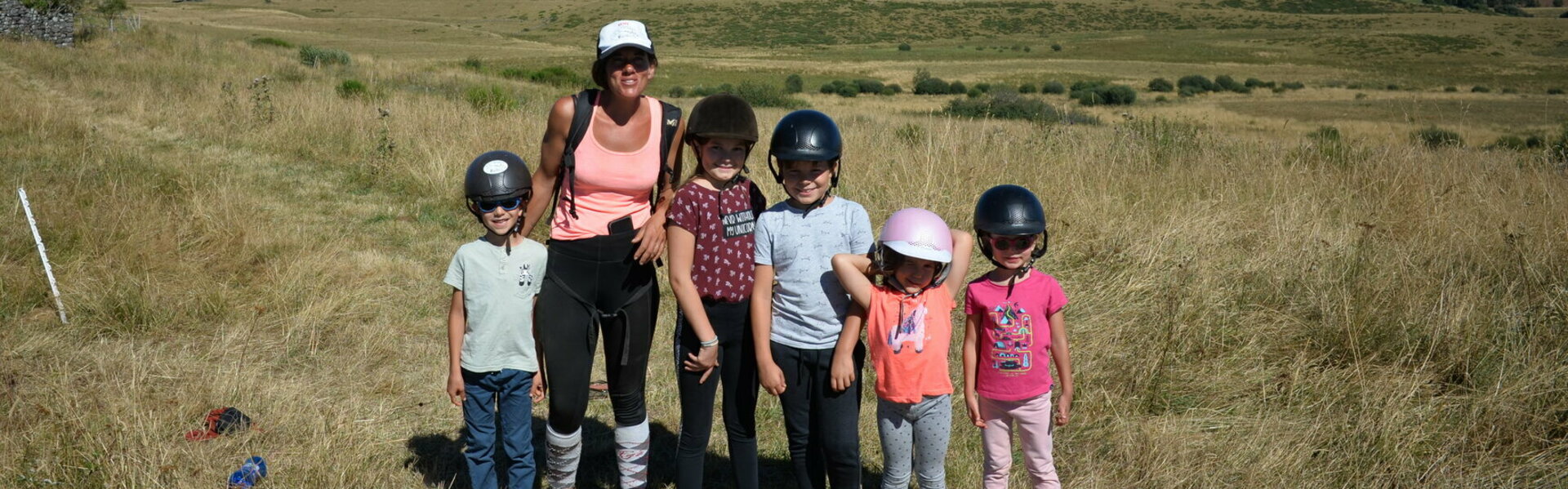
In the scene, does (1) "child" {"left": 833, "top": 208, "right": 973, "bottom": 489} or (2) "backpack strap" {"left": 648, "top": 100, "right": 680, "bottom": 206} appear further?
(2) "backpack strap" {"left": 648, "top": 100, "right": 680, "bottom": 206}

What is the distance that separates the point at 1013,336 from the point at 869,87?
159ft

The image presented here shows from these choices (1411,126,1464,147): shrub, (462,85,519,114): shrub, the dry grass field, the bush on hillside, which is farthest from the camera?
the bush on hillside

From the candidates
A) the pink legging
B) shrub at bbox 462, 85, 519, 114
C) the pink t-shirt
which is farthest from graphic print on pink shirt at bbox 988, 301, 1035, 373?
shrub at bbox 462, 85, 519, 114

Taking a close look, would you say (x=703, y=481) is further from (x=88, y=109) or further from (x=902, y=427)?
(x=88, y=109)

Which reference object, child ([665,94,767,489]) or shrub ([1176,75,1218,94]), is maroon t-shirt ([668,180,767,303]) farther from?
shrub ([1176,75,1218,94])

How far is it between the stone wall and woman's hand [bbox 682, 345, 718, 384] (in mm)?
28463

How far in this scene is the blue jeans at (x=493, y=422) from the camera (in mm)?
2941

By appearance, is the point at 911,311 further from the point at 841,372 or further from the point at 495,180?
the point at 495,180

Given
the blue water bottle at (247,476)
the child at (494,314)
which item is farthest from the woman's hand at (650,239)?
the blue water bottle at (247,476)

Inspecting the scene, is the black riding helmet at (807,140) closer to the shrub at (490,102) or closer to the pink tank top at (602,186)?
the pink tank top at (602,186)

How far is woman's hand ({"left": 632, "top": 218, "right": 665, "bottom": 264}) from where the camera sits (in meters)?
2.94

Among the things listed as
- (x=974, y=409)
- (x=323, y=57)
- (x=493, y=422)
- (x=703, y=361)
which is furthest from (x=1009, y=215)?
(x=323, y=57)

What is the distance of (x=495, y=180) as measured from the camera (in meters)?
2.82

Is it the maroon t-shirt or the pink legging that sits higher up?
the maroon t-shirt
